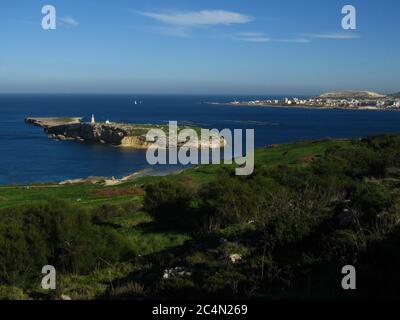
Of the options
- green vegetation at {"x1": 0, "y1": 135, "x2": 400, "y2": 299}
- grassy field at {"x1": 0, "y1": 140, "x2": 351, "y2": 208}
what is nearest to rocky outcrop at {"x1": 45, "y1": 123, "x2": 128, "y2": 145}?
grassy field at {"x1": 0, "y1": 140, "x2": 351, "y2": 208}

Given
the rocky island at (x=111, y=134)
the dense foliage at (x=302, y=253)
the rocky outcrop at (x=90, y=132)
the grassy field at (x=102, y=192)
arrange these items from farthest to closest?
the rocky outcrop at (x=90, y=132) < the rocky island at (x=111, y=134) < the grassy field at (x=102, y=192) < the dense foliage at (x=302, y=253)

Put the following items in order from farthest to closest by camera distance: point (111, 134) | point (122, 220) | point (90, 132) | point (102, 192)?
point (90, 132) → point (111, 134) → point (102, 192) → point (122, 220)

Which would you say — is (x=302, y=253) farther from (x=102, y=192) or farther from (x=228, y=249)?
(x=102, y=192)

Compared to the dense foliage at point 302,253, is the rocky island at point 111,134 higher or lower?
lower

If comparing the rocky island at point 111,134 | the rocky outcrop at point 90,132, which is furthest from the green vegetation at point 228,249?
the rocky outcrop at point 90,132

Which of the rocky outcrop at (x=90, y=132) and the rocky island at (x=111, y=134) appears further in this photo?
the rocky outcrop at (x=90, y=132)

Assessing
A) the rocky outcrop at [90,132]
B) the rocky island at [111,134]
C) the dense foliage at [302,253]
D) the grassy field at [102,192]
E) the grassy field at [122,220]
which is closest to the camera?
the dense foliage at [302,253]

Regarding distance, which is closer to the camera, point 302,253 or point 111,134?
point 302,253

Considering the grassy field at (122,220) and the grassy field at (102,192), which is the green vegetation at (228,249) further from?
the grassy field at (102,192)

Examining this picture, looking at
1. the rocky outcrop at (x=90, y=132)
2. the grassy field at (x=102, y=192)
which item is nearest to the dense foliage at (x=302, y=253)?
the grassy field at (x=102, y=192)

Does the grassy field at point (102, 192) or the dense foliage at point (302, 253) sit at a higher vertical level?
the dense foliage at point (302, 253)

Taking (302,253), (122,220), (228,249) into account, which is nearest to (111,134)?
(122,220)

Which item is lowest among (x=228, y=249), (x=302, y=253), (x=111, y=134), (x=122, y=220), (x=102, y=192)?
(x=102, y=192)
